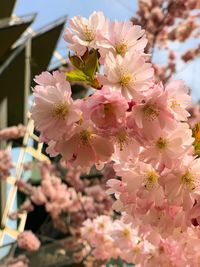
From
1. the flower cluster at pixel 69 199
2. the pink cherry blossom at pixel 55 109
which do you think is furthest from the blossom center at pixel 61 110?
the flower cluster at pixel 69 199

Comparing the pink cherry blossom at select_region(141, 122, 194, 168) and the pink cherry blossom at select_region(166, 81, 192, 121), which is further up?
the pink cherry blossom at select_region(166, 81, 192, 121)

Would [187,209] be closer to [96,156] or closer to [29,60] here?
[96,156]

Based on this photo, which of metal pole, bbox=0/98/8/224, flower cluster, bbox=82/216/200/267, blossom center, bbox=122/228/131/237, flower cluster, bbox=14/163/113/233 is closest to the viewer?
flower cluster, bbox=82/216/200/267

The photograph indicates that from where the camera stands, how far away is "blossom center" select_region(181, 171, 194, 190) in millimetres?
1527

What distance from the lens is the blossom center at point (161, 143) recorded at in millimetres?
1470

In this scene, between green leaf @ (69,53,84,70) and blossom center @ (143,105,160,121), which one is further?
green leaf @ (69,53,84,70)

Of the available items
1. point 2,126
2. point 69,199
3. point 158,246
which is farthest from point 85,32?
point 2,126

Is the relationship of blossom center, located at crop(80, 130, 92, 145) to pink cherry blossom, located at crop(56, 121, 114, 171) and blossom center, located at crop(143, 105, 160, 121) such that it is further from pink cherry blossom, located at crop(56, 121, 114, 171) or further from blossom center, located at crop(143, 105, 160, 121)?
blossom center, located at crop(143, 105, 160, 121)

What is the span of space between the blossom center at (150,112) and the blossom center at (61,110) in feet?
0.64

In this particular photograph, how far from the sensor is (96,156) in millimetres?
1505

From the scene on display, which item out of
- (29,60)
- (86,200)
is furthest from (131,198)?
(29,60)

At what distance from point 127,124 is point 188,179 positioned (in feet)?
0.81

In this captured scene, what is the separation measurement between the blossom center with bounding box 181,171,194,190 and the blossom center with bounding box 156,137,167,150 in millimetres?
111

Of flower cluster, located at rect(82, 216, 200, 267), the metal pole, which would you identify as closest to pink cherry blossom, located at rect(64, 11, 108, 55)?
flower cluster, located at rect(82, 216, 200, 267)
